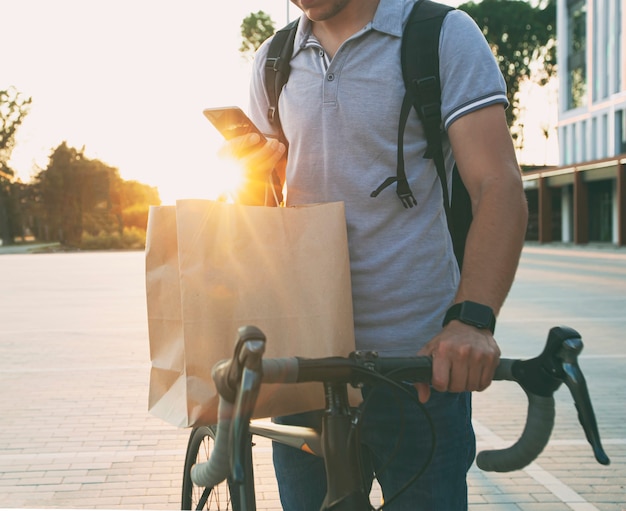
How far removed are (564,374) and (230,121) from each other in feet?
3.26

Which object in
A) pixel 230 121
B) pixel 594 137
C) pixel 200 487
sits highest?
pixel 594 137

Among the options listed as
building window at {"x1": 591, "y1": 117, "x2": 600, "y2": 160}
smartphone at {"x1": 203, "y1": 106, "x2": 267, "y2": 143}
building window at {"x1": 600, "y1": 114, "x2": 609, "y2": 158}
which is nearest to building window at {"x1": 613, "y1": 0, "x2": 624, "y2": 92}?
building window at {"x1": 600, "y1": 114, "x2": 609, "y2": 158}

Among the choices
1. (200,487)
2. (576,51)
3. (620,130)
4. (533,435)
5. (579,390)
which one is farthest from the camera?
(576,51)

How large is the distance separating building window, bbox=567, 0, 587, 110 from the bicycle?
160ft

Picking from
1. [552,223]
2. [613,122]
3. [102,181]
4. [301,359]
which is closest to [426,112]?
[301,359]

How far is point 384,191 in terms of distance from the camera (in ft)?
6.56

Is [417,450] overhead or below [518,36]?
below

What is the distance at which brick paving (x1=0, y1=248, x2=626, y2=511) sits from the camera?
4.68 meters

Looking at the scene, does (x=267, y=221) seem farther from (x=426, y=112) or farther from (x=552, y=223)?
(x=552, y=223)

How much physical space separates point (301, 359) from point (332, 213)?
1.31 ft

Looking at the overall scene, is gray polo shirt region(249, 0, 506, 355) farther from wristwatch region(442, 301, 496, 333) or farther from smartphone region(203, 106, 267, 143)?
wristwatch region(442, 301, 496, 333)

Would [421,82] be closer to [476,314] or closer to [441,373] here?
[476,314]

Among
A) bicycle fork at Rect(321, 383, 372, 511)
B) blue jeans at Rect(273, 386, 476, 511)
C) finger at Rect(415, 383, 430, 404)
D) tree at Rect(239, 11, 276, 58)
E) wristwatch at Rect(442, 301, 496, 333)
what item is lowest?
Answer: blue jeans at Rect(273, 386, 476, 511)

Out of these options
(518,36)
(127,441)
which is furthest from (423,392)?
(518,36)
